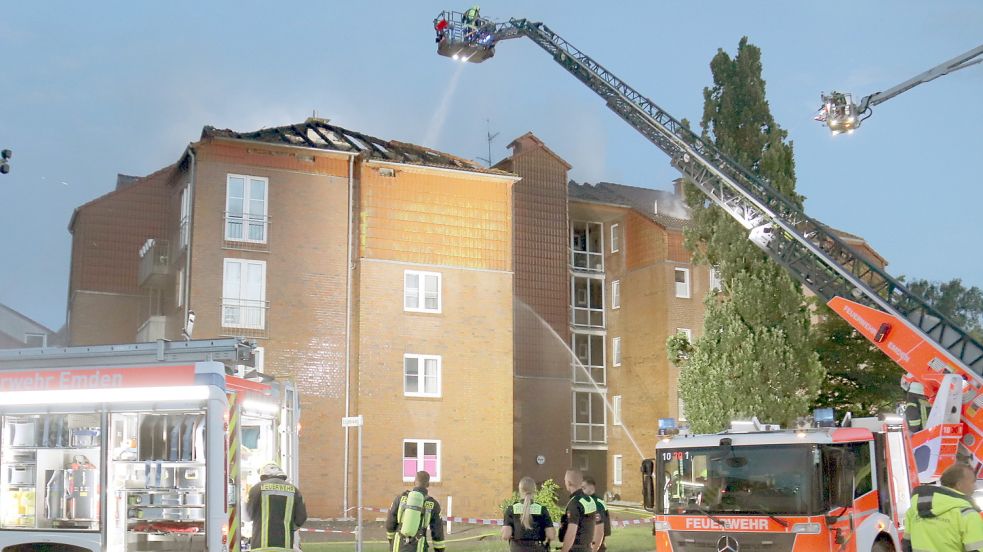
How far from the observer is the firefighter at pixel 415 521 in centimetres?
1117

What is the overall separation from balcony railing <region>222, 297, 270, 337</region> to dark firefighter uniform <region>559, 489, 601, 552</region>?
2056 centimetres

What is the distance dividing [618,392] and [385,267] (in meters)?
15.9

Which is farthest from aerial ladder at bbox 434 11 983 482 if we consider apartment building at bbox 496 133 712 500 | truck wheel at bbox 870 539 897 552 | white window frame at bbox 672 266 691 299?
white window frame at bbox 672 266 691 299

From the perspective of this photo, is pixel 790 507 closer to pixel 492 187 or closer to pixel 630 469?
pixel 492 187

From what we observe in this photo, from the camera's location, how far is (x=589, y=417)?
147 ft

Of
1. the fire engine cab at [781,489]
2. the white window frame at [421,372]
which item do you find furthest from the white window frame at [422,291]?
the fire engine cab at [781,489]

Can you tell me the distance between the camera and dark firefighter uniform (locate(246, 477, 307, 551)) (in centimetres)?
1031

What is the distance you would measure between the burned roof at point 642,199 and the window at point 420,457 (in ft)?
49.7

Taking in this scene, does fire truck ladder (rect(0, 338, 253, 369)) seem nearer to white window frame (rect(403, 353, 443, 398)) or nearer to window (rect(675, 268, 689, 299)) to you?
white window frame (rect(403, 353, 443, 398))

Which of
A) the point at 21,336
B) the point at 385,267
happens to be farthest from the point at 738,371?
the point at 21,336

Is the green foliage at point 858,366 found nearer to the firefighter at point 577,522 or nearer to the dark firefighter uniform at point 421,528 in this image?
the firefighter at point 577,522

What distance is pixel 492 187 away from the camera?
112 feet

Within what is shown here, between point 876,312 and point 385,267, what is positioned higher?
point 385,267

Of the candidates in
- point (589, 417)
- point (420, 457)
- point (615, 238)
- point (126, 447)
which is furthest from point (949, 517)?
point (615, 238)
